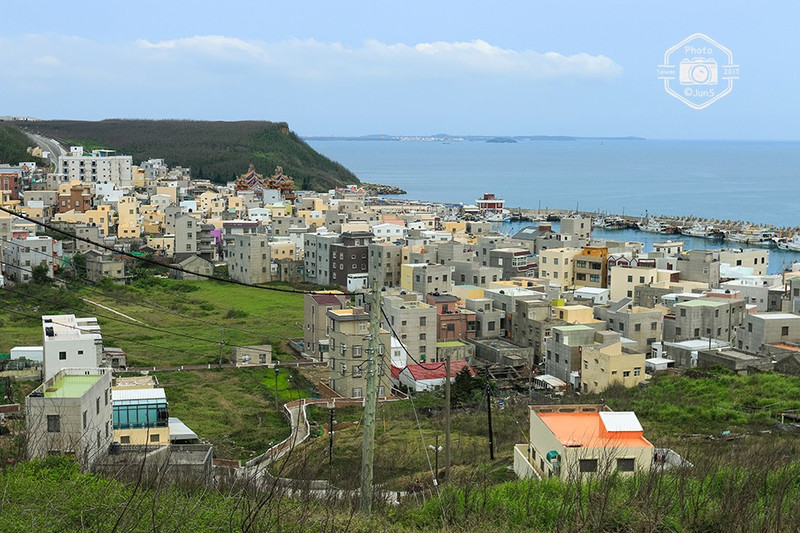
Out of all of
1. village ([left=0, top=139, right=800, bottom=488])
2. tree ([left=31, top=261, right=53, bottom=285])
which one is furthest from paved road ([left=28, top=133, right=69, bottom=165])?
tree ([left=31, top=261, right=53, bottom=285])

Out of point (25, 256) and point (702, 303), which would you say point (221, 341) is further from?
point (702, 303)

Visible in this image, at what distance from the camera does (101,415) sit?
237 inches

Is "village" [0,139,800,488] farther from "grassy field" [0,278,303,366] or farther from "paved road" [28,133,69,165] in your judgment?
"paved road" [28,133,69,165]

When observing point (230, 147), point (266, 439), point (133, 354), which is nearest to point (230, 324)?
point (133, 354)

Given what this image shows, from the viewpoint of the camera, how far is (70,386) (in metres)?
5.81

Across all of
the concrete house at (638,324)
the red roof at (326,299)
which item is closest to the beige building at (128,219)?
the red roof at (326,299)

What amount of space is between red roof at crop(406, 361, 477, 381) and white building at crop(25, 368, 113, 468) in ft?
12.8

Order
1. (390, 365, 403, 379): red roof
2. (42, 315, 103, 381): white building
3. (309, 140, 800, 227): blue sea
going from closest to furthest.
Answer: (42, 315, 103, 381): white building, (390, 365, 403, 379): red roof, (309, 140, 800, 227): blue sea

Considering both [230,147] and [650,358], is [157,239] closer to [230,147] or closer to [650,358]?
[650,358]

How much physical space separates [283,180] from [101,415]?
2512cm

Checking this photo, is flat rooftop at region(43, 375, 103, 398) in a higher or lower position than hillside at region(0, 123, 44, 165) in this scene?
lower

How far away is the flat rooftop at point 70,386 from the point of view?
560 centimetres

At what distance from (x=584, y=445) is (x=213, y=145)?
38.7 meters

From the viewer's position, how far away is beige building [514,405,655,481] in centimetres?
500
